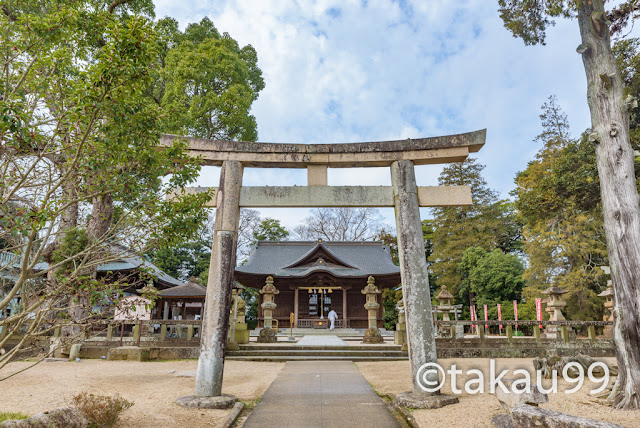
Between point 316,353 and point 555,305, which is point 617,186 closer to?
point 316,353

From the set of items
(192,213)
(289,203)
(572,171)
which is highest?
(572,171)

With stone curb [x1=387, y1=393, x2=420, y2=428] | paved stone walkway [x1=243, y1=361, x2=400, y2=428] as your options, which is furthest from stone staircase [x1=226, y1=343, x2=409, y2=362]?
stone curb [x1=387, y1=393, x2=420, y2=428]

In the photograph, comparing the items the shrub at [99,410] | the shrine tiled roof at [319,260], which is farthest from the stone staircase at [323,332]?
the shrub at [99,410]

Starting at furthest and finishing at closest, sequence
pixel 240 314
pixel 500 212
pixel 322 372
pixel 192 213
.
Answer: pixel 500 212
pixel 240 314
pixel 322 372
pixel 192 213

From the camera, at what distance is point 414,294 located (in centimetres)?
577

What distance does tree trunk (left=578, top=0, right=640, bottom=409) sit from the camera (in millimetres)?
5492

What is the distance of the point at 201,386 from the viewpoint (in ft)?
18.4

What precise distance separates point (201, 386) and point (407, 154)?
16.2 feet

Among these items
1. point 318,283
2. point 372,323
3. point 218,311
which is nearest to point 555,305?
point 372,323

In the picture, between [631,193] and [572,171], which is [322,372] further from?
[572,171]

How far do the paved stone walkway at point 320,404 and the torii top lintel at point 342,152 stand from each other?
3.85 m

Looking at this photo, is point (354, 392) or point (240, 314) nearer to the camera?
point (354, 392)

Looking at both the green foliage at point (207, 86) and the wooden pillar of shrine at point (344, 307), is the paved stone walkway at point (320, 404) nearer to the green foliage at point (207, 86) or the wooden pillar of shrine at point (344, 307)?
the green foliage at point (207, 86)

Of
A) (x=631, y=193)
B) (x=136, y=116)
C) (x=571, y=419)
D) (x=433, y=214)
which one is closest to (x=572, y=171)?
(x=631, y=193)
